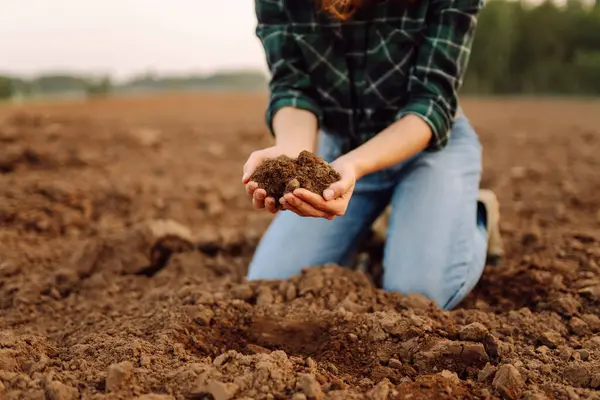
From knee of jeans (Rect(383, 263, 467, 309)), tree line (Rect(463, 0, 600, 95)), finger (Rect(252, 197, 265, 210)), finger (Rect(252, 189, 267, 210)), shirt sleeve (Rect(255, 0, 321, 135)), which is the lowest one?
tree line (Rect(463, 0, 600, 95))

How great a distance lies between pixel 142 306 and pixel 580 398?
1.43m

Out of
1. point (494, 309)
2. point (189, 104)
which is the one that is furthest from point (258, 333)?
point (189, 104)

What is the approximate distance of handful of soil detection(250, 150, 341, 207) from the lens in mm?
1920

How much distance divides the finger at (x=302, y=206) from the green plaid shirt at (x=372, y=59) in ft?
2.10

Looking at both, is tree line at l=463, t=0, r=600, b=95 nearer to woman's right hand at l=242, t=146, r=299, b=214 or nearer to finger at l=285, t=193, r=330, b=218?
woman's right hand at l=242, t=146, r=299, b=214

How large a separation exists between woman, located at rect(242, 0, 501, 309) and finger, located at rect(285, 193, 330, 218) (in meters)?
0.36

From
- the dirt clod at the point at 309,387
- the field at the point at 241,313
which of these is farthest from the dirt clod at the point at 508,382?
the dirt clod at the point at 309,387

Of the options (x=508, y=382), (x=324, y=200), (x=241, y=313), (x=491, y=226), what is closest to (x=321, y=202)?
(x=324, y=200)

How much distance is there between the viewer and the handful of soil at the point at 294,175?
6.30 ft

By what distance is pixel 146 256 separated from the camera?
2805 millimetres

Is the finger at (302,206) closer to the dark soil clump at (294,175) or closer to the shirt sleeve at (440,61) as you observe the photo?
the dark soil clump at (294,175)

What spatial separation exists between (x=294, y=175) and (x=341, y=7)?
674mm

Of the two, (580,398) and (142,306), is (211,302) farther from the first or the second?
(580,398)

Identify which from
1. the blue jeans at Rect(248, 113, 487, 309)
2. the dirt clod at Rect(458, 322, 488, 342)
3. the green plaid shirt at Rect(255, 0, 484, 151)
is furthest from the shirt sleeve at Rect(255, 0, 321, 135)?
the dirt clod at Rect(458, 322, 488, 342)
